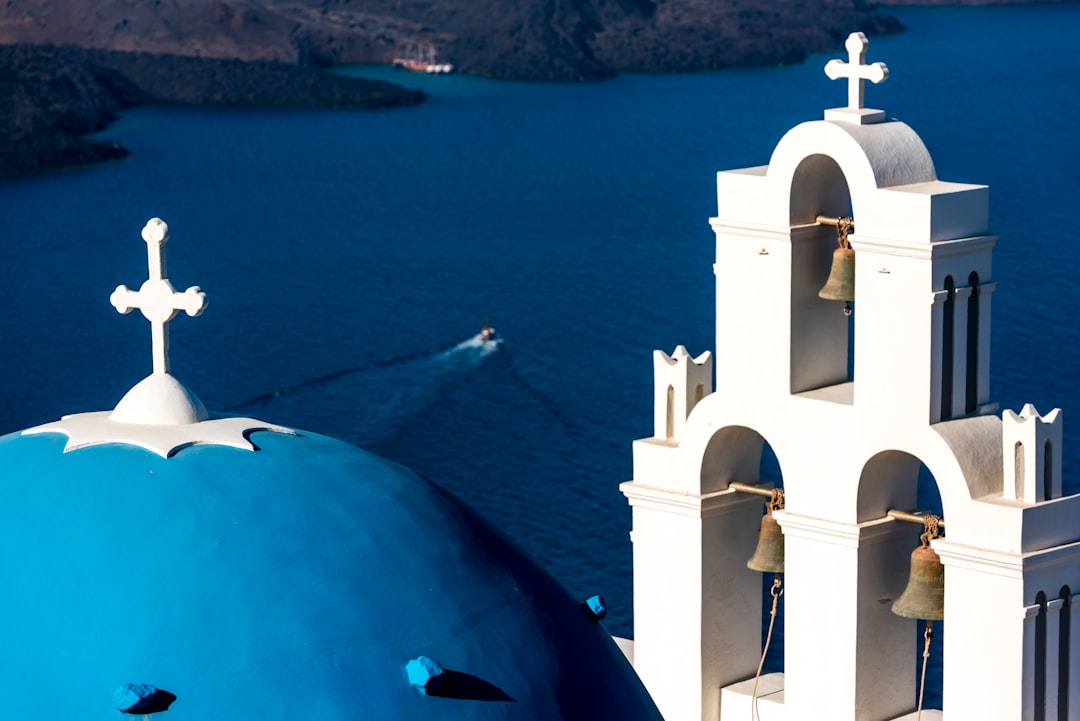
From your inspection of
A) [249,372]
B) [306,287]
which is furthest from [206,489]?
[306,287]

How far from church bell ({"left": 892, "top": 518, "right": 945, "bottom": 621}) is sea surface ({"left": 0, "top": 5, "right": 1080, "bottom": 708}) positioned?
70.0 ft

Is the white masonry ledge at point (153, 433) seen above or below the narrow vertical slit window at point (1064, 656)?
above

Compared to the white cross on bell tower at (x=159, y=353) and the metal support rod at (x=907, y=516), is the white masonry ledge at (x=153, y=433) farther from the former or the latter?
the metal support rod at (x=907, y=516)

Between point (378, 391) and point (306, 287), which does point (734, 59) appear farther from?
point (378, 391)

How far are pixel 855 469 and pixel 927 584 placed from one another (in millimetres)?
776

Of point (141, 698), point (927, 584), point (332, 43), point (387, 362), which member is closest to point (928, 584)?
point (927, 584)

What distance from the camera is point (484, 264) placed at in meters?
67.2

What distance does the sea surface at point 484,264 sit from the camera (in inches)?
1893

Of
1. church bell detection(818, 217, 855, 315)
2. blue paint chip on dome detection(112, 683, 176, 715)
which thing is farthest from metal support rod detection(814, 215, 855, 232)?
blue paint chip on dome detection(112, 683, 176, 715)

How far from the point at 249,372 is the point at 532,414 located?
733cm

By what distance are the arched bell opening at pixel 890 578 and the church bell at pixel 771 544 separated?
604 mm

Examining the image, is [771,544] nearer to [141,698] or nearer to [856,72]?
[856,72]

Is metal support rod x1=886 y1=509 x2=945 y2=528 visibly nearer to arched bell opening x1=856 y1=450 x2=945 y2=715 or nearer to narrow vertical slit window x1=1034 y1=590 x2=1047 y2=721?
arched bell opening x1=856 y1=450 x2=945 y2=715

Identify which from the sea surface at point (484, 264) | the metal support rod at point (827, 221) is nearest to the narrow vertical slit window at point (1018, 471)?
the metal support rod at point (827, 221)
